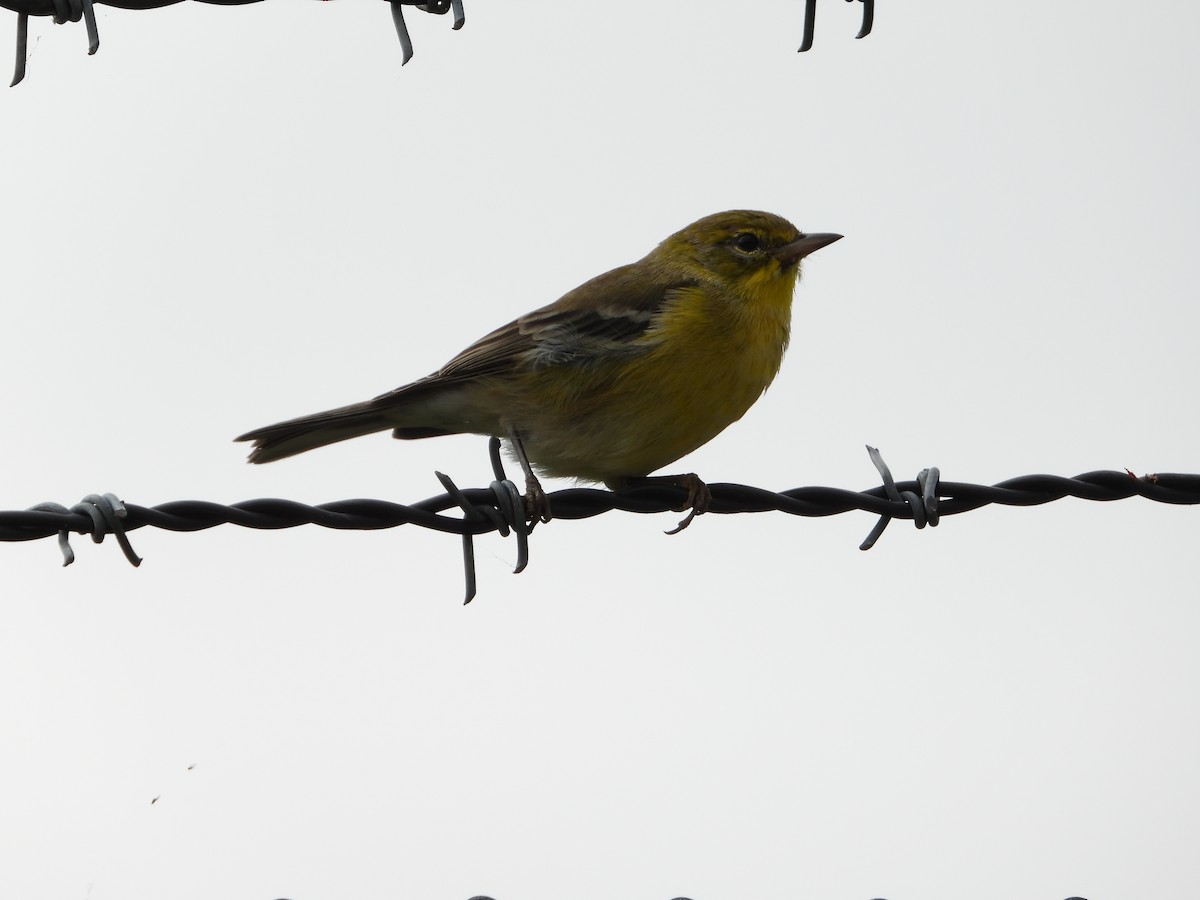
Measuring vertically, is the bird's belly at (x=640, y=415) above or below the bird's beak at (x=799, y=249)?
below

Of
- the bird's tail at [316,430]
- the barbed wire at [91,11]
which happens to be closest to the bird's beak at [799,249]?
the bird's tail at [316,430]

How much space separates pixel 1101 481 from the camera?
14.0 feet

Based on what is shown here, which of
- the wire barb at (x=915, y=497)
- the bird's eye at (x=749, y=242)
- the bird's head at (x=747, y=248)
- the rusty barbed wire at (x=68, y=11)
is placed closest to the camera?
the rusty barbed wire at (x=68, y=11)

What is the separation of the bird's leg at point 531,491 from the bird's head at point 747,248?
4.19 feet

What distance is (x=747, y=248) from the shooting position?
6574 mm

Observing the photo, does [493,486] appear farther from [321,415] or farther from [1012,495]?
[321,415]

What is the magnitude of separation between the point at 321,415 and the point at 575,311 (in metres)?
1.22

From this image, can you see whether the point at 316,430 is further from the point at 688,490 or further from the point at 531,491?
the point at 688,490

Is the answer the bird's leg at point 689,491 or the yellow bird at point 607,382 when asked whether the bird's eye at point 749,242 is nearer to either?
the yellow bird at point 607,382

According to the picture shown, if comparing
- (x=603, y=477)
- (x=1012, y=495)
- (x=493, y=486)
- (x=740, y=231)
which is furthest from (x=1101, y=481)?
(x=740, y=231)

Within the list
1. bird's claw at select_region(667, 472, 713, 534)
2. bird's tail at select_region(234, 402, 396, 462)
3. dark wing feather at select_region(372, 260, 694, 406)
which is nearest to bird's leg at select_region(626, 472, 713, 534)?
bird's claw at select_region(667, 472, 713, 534)

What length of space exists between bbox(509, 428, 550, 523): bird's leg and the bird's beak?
1603 millimetres

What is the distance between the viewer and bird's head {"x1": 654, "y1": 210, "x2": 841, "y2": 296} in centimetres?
640

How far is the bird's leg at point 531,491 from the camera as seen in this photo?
4388mm
